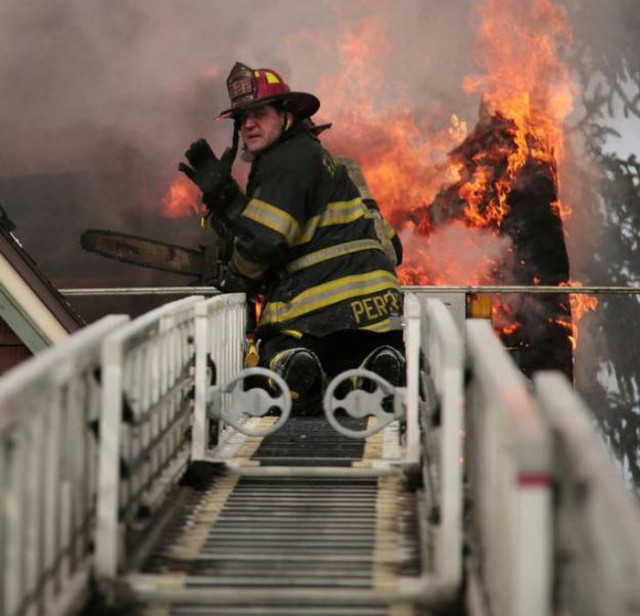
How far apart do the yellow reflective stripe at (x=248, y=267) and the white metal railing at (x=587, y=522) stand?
163 inches

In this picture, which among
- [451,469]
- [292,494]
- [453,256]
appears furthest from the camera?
[453,256]

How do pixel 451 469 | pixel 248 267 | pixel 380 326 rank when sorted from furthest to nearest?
pixel 380 326, pixel 248 267, pixel 451 469

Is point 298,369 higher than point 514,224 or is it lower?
lower

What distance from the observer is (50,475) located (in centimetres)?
377

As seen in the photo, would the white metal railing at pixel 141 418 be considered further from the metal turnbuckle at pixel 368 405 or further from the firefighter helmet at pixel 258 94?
the firefighter helmet at pixel 258 94

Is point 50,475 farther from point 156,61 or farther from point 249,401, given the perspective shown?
point 156,61

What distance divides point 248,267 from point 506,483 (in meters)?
4.18

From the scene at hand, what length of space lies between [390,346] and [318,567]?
321cm

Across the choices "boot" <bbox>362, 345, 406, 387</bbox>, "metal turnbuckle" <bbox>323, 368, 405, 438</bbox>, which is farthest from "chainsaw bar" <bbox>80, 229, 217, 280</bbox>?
"metal turnbuckle" <bbox>323, 368, 405, 438</bbox>

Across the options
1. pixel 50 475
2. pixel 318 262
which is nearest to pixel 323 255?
pixel 318 262

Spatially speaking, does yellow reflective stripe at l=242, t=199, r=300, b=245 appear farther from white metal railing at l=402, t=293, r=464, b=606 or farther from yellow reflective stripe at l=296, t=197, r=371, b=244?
white metal railing at l=402, t=293, r=464, b=606

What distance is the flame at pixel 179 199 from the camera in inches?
813

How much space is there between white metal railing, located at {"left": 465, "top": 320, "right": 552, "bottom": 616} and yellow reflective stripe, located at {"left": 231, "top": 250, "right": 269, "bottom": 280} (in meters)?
3.10

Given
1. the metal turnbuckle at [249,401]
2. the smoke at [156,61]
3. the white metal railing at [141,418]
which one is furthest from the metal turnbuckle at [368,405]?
the smoke at [156,61]
